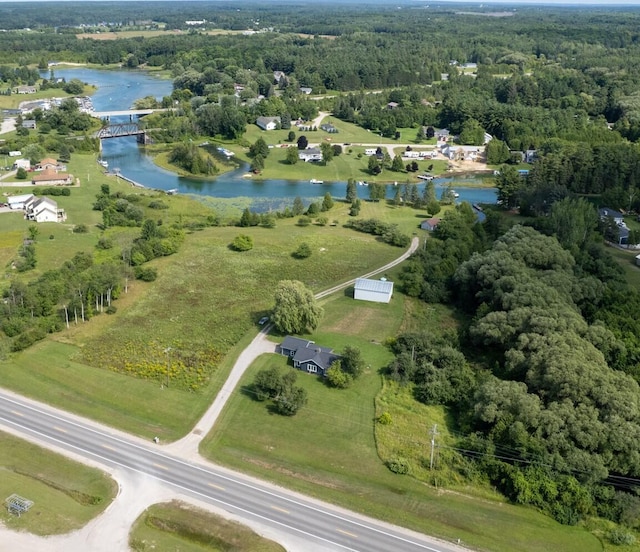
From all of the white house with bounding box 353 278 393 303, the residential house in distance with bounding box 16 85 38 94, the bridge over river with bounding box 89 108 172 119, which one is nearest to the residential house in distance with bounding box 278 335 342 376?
the white house with bounding box 353 278 393 303

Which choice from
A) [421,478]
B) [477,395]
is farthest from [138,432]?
[477,395]

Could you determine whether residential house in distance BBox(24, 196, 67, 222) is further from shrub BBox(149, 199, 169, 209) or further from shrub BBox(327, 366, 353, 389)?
shrub BBox(327, 366, 353, 389)

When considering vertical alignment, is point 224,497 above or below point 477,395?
below

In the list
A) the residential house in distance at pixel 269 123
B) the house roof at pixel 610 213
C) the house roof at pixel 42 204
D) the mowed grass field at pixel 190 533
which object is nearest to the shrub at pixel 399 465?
the mowed grass field at pixel 190 533

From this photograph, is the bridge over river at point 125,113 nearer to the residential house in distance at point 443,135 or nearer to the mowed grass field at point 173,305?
the mowed grass field at point 173,305

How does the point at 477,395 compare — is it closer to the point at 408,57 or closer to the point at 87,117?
the point at 87,117

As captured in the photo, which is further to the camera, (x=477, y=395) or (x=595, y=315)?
(x=595, y=315)

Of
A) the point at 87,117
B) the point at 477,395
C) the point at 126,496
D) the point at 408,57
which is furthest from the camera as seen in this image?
the point at 408,57
